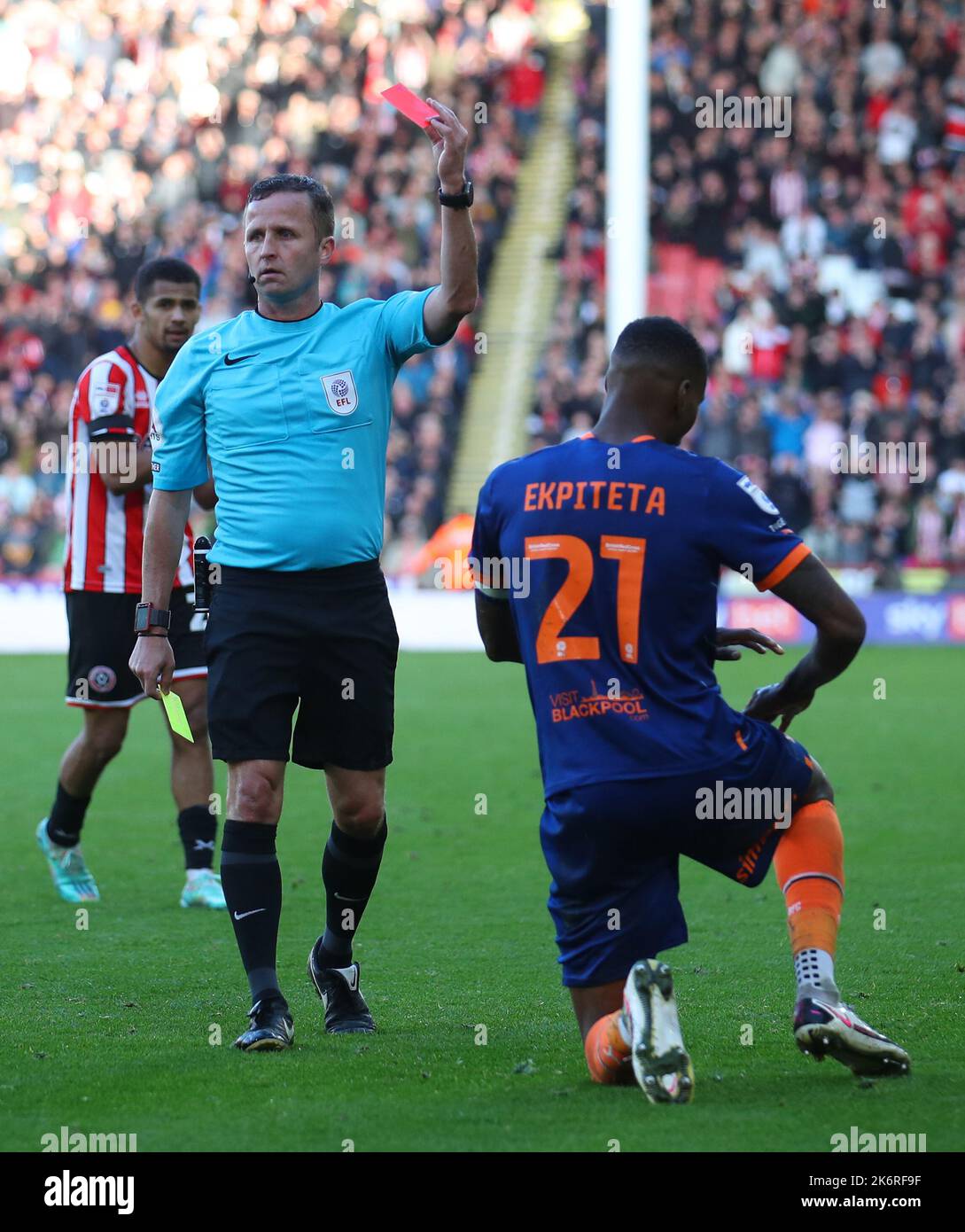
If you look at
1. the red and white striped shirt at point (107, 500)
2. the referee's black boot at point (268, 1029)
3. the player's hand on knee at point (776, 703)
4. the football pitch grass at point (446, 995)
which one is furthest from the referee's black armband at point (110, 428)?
the player's hand on knee at point (776, 703)

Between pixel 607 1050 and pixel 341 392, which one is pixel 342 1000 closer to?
pixel 607 1050

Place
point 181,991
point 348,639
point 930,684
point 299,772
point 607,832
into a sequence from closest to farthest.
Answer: point 607,832
point 348,639
point 181,991
point 299,772
point 930,684

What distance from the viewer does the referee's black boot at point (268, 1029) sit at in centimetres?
491

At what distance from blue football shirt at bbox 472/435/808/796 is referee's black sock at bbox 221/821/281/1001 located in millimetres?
960

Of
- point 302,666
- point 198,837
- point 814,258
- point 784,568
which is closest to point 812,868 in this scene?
point 784,568

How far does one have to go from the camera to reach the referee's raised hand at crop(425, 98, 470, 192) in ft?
15.7

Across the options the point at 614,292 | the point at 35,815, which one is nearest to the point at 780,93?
the point at 614,292

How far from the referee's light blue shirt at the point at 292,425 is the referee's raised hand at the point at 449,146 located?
0.31 m

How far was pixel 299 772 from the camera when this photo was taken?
11.4 meters

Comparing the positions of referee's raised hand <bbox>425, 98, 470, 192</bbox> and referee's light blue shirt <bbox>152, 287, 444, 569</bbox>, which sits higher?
referee's raised hand <bbox>425, 98, 470, 192</bbox>

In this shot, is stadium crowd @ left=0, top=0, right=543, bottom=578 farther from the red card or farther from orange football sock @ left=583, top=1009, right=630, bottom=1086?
orange football sock @ left=583, top=1009, right=630, bottom=1086

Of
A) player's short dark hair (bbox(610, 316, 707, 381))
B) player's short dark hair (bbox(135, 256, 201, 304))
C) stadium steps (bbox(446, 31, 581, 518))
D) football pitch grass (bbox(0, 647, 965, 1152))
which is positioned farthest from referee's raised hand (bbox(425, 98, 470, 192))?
stadium steps (bbox(446, 31, 581, 518))
